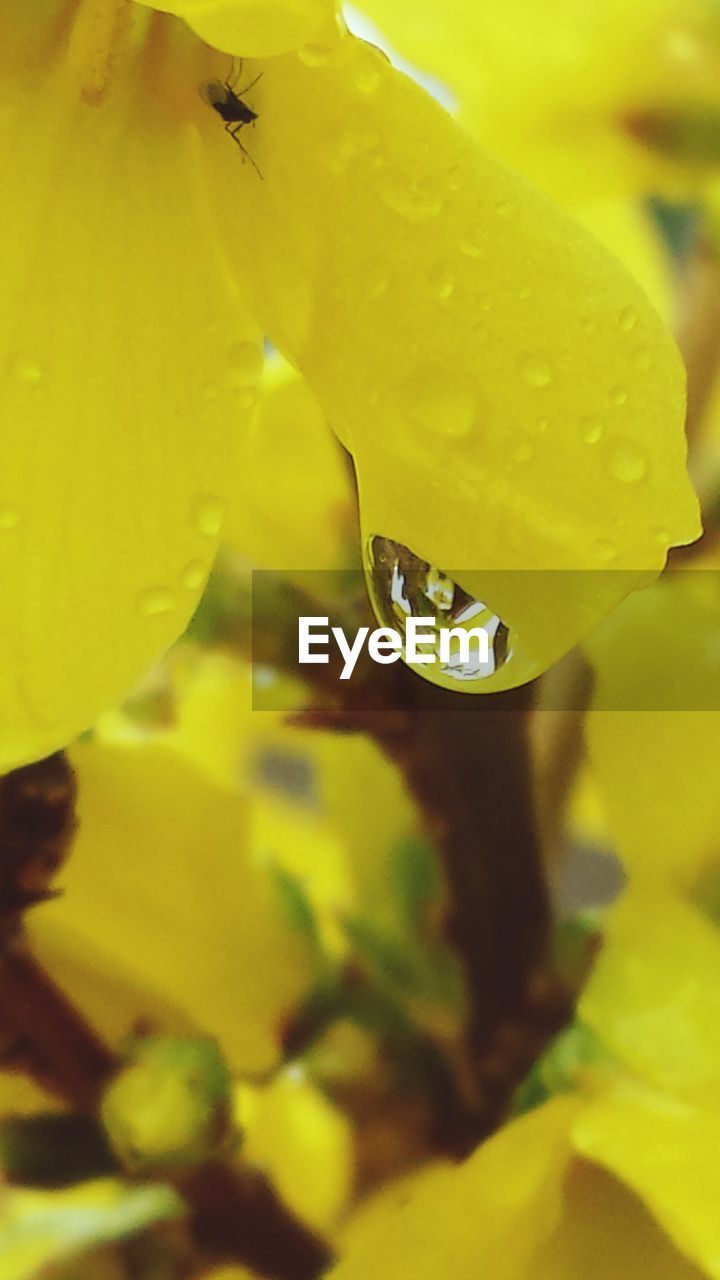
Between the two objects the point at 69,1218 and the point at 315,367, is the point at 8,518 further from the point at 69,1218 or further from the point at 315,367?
the point at 69,1218

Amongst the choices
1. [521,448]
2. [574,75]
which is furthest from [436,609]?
[574,75]

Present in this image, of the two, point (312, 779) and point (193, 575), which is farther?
point (312, 779)

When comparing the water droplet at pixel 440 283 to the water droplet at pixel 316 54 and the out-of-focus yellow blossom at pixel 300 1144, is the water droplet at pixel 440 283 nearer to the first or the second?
the water droplet at pixel 316 54

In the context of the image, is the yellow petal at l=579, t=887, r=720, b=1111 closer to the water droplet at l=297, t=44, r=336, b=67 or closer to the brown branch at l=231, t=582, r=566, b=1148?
the brown branch at l=231, t=582, r=566, b=1148

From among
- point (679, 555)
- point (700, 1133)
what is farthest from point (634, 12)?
point (700, 1133)

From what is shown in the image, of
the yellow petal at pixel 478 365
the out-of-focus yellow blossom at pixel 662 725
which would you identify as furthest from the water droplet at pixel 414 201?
the out-of-focus yellow blossom at pixel 662 725

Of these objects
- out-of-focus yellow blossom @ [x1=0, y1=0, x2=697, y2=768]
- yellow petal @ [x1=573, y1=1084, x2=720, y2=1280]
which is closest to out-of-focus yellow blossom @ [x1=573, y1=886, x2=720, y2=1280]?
yellow petal @ [x1=573, y1=1084, x2=720, y2=1280]

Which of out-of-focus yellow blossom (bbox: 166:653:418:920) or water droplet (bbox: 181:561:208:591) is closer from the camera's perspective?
water droplet (bbox: 181:561:208:591)
